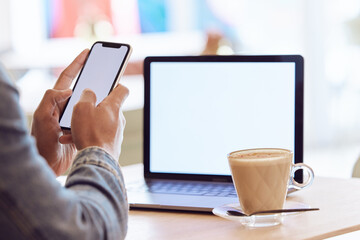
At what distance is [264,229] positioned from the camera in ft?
3.13

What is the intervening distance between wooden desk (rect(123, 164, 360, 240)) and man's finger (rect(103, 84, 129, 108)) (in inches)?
8.4

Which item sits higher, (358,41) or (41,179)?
(41,179)

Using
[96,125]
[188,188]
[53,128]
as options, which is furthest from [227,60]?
[96,125]

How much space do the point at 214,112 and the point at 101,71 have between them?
0.28 meters

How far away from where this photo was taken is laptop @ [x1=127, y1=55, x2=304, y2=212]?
123 centimetres

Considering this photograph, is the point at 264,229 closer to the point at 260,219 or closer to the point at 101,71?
the point at 260,219

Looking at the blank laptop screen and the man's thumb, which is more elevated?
the man's thumb

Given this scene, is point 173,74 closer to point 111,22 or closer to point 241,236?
point 241,236

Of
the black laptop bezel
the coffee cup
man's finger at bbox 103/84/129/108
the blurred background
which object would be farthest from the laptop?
the blurred background

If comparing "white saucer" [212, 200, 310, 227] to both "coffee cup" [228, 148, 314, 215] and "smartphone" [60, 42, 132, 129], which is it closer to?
"coffee cup" [228, 148, 314, 215]

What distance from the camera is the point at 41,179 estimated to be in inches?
25.7

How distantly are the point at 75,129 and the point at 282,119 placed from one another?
1.66 feet

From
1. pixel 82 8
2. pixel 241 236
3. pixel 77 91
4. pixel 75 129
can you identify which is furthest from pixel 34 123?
Answer: pixel 82 8

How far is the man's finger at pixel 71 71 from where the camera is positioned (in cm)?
118
